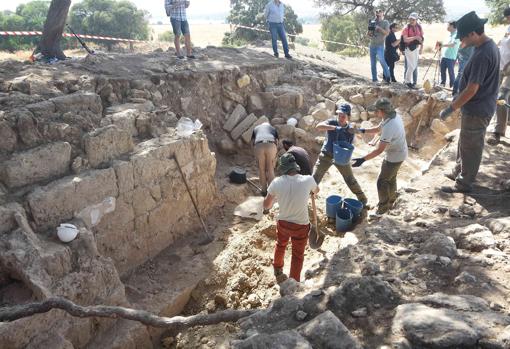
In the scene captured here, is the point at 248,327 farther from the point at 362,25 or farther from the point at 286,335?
the point at 362,25

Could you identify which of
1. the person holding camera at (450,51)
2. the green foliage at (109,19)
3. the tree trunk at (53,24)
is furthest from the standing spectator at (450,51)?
the green foliage at (109,19)

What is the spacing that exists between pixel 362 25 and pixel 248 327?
20.9 meters

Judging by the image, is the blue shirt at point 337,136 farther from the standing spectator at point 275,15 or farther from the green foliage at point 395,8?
the green foliage at point 395,8

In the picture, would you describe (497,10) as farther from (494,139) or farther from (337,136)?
(337,136)

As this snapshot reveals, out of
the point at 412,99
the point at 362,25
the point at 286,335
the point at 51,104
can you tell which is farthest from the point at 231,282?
the point at 362,25

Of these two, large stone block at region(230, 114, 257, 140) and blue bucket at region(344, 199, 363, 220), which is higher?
large stone block at region(230, 114, 257, 140)

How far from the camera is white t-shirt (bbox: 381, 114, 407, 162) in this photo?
5.21m

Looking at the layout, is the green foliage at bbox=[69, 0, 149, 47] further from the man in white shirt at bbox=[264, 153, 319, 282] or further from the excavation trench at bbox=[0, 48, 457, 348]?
the man in white shirt at bbox=[264, 153, 319, 282]

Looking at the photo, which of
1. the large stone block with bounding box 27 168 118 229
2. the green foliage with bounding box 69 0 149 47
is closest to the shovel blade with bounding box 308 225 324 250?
the large stone block with bounding box 27 168 118 229

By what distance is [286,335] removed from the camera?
266 cm

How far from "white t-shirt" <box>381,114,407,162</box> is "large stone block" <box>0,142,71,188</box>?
3.86 meters

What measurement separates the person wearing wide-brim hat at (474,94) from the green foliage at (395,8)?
1691cm

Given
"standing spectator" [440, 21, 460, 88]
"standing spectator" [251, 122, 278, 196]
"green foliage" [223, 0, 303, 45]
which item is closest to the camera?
"standing spectator" [251, 122, 278, 196]

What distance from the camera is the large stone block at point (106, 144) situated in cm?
517
